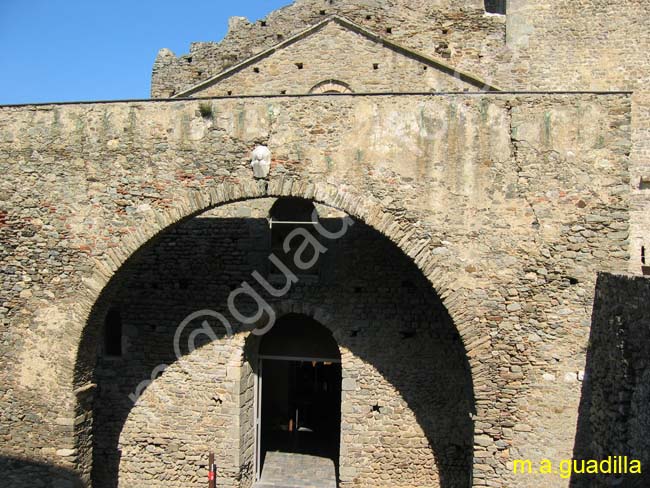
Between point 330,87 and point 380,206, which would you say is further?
point 330,87

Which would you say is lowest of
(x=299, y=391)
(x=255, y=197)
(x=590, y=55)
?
(x=299, y=391)

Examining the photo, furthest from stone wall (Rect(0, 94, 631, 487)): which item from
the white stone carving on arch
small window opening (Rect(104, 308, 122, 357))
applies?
the white stone carving on arch

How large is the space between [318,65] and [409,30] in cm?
237

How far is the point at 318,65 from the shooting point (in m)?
11.2

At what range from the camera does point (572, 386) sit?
6410mm

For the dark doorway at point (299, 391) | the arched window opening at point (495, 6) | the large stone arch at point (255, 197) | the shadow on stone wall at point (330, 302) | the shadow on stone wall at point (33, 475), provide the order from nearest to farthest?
the large stone arch at point (255, 197)
the shadow on stone wall at point (33, 475)
the shadow on stone wall at point (330, 302)
the dark doorway at point (299, 391)
the arched window opening at point (495, 6)

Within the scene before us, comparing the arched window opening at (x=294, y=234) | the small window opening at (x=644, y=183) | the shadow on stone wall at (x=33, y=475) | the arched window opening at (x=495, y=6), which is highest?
the arched window opening at (x=495, y=6)

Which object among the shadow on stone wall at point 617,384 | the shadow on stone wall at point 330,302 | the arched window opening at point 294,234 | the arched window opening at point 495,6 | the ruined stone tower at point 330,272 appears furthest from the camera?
the arched window opening at point 495,6

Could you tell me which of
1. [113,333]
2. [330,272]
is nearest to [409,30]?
[330,272]

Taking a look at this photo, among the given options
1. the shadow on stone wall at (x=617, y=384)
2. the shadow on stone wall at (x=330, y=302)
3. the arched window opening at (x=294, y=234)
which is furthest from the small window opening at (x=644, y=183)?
the arched window opening at (x=294, y=234)

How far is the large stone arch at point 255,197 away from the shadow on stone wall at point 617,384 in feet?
3.67

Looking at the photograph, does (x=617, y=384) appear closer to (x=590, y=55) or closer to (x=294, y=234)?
(x=294, y=234)

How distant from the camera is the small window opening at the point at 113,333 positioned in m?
9.57

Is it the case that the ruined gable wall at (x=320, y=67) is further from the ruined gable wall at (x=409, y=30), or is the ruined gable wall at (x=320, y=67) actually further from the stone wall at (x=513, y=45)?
the stone wall at (x=513, y=45)
